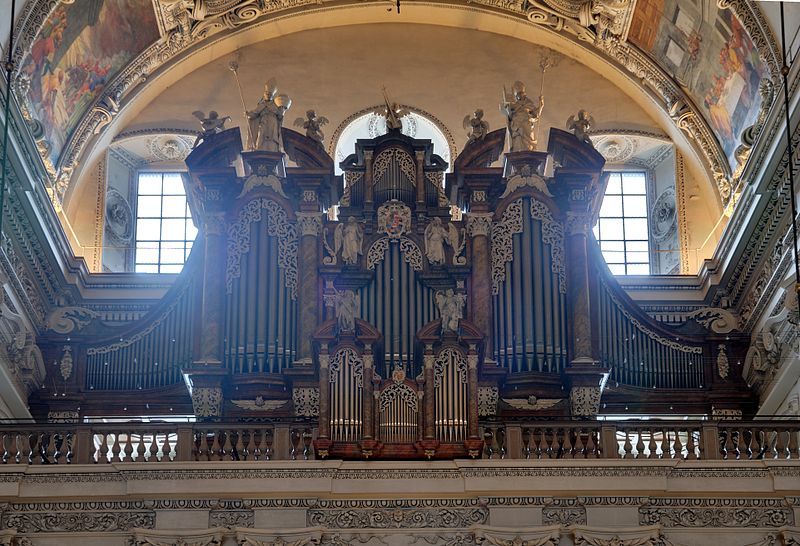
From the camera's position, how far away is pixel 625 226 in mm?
30484

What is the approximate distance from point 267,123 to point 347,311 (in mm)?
3780

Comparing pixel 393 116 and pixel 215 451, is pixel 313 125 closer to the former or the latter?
pixel 393 116

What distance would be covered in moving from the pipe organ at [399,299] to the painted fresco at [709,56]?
230cm

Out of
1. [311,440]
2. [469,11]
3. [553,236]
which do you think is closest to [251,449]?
[311,440]

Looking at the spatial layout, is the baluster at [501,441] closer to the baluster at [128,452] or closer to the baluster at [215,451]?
the baluster at [215,451]

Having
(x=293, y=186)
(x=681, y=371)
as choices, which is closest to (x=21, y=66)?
(x=293, y=186)

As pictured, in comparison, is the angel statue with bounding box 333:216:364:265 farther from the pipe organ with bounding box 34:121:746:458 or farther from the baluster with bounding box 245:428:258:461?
the baluster with bounding box 245:428:258:461

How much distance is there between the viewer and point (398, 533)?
23.6 metres

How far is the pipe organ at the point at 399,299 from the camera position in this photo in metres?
25.6

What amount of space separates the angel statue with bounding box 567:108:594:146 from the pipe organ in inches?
8.9

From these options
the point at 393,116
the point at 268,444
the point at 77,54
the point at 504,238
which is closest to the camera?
the point at 268,444

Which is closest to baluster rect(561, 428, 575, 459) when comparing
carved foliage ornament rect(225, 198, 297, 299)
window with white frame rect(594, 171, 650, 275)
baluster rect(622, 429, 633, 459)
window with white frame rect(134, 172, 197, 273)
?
baluster rect(622, 429, 633, 459)

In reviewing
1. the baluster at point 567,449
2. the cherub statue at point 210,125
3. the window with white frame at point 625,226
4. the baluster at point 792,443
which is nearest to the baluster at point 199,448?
the baluster at point 567,449

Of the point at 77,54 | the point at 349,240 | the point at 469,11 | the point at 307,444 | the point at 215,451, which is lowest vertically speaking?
the point at 215,451
